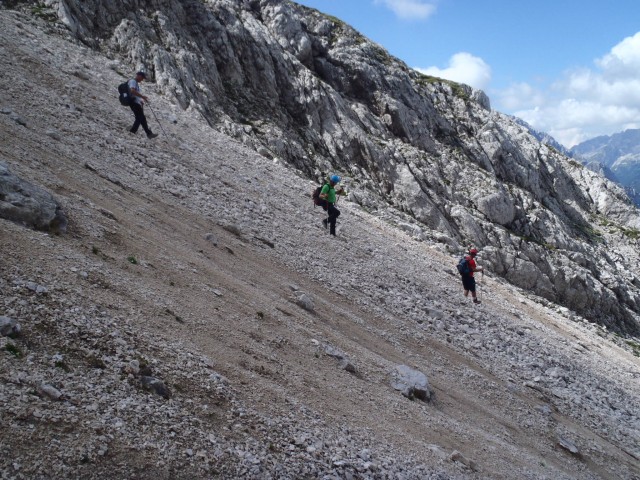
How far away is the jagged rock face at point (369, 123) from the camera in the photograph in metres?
45.0

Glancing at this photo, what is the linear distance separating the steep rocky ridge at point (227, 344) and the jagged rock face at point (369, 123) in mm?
18170

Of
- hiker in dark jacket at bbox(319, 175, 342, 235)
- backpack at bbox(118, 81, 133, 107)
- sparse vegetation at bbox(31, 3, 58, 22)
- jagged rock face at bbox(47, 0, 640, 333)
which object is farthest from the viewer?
jagged rock face at bbox(47, 0, 640, 333)

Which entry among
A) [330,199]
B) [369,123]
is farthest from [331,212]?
[369,123]

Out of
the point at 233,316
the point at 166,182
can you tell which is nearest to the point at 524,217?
the point at 166,182

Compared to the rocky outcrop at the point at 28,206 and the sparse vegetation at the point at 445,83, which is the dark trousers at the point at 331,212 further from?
the sparse vegetation at the point at 445,83

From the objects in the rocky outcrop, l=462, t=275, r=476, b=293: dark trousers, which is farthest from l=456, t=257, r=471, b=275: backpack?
the rocky outcrop

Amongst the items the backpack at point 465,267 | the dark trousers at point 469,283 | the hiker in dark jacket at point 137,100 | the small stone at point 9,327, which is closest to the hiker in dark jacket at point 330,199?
the backpack at point 465,267

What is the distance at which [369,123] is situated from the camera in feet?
202

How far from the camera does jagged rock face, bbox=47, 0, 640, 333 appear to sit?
1770 inches

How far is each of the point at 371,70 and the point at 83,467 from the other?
2643 inches

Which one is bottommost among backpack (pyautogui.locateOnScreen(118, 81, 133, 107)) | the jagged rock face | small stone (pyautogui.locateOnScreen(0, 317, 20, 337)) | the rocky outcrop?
small stone (pyautogui.locateOnScreen(0, 317, 20, 337))

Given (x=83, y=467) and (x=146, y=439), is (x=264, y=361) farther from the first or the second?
(x=83, y=467)

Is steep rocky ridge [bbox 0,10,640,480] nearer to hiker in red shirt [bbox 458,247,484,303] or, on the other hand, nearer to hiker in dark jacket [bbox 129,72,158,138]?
hiker in red shirt [bbox 458,247,484,303]

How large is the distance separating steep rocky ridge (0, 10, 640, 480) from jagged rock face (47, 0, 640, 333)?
18.2m
